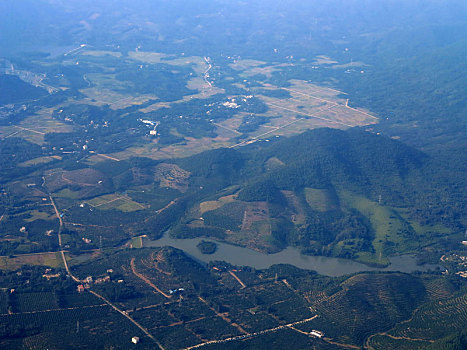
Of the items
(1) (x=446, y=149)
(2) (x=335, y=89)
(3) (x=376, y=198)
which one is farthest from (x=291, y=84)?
(3) (x=376, y=198)

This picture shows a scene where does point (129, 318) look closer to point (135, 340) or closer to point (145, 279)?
point (135, 340)

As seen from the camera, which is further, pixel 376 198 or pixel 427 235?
pixel 376 198

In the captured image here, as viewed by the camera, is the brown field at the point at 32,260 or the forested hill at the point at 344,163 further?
the forested hill at the point at 344,163

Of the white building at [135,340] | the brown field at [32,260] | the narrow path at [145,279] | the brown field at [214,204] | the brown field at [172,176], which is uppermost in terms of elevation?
the white building at [135,340]

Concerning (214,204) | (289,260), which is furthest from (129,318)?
(214,204)

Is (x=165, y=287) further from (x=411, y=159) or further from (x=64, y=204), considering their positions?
(x=411, y=159)

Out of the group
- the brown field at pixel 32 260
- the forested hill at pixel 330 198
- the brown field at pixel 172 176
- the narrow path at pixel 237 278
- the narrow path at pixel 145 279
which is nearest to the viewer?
the narrow path at pixel 145 279

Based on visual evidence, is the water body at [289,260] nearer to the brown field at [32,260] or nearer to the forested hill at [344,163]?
the brown field at [32,260]

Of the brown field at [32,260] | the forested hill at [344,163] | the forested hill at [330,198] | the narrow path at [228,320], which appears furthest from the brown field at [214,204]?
the narrow path at [228,320]
